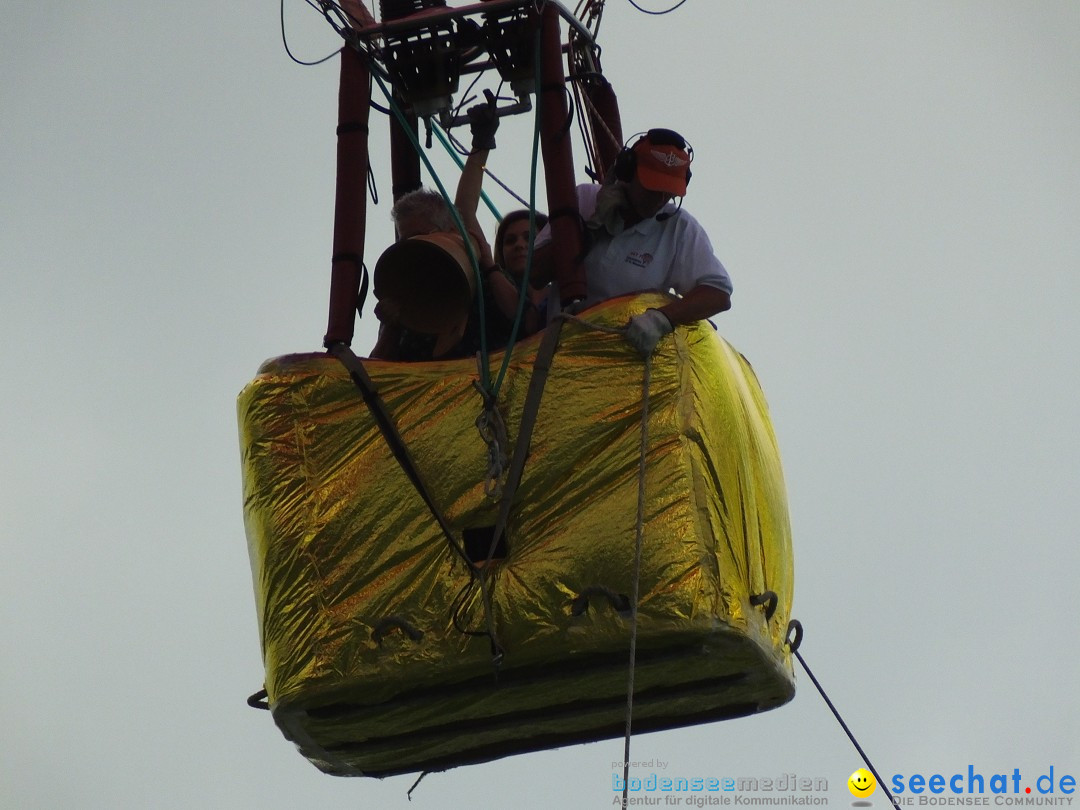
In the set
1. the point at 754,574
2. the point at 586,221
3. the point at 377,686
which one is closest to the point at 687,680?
the point at 754,574

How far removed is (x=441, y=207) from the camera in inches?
459

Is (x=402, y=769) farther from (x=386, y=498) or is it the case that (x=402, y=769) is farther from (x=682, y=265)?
(x=682, y=265)

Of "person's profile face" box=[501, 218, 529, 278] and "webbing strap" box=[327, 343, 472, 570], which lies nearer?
"webbing strap" box=[327, 343, 472, 570]

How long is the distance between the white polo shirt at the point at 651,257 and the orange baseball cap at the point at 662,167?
15cm

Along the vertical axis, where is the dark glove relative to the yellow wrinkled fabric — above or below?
above

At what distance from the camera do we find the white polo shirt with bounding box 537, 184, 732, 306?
36.7 feet

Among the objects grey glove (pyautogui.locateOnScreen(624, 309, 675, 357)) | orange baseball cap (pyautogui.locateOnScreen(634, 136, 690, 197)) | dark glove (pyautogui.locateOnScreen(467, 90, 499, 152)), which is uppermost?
dark glove (pyautogui.locateOnScreen(467, 90, 499, 152))

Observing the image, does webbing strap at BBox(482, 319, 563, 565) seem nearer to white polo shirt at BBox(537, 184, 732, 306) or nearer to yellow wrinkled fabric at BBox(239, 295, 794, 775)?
yellow wrinkled fabric at BBox(239, 295, 794, 775)

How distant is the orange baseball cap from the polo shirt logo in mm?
317

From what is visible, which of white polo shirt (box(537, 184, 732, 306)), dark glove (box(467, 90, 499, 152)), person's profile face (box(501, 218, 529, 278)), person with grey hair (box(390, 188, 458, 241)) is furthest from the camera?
dark glove (box(467, 90, 499, 152))

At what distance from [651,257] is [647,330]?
0.75m

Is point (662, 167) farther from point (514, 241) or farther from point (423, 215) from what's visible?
point (423, 215)

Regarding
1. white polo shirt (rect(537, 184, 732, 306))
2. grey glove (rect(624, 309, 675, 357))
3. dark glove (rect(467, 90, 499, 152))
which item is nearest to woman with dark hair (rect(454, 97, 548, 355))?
dark glove (rect(467, 90, 499, 152))

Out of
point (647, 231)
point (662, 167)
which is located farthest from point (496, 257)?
point (662, 167)
